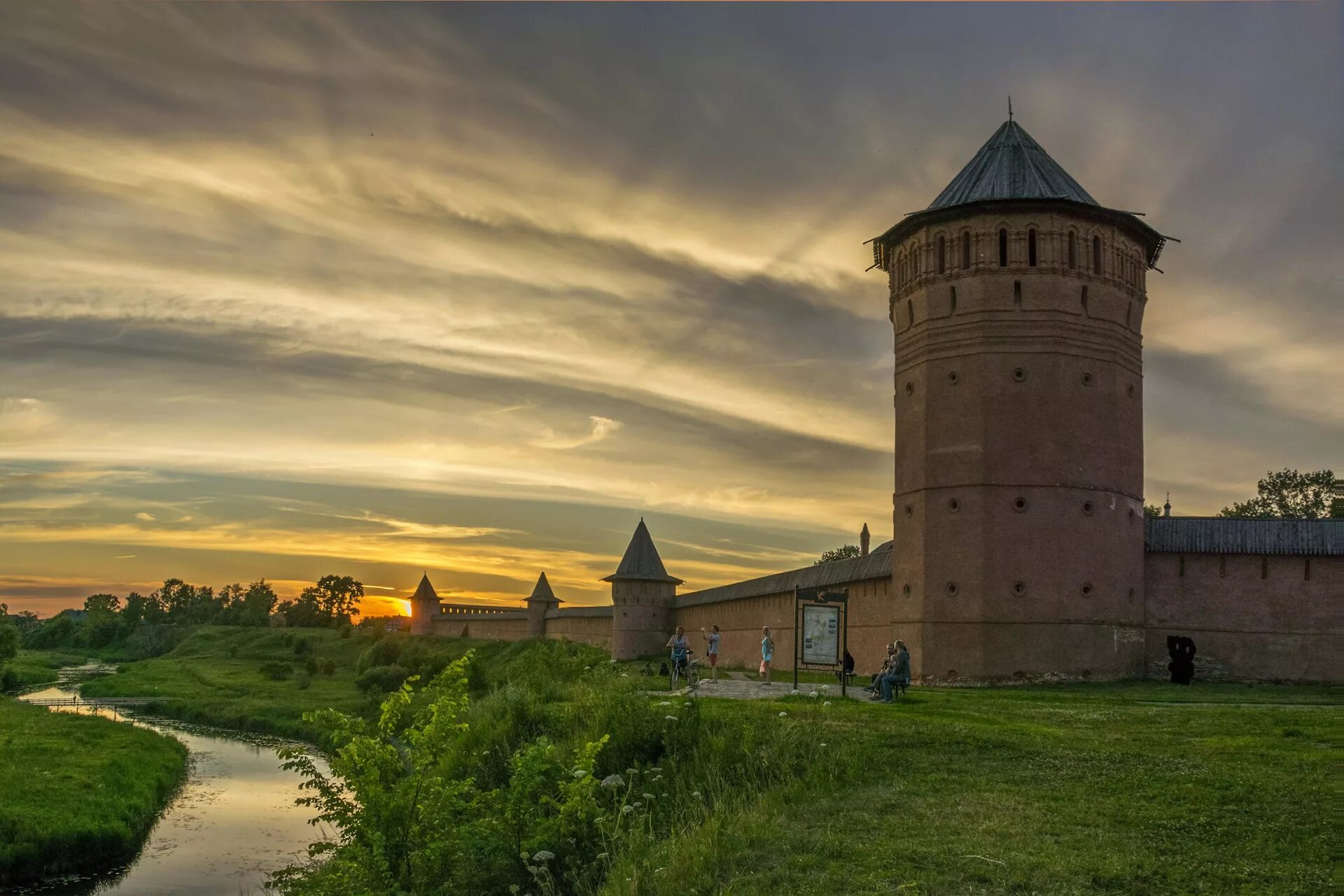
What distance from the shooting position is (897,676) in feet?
47.8

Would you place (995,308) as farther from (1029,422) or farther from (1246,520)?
(1246,520)

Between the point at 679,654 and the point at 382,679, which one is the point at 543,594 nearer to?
the point at 382,679

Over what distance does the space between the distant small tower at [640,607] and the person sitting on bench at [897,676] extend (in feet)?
88.6

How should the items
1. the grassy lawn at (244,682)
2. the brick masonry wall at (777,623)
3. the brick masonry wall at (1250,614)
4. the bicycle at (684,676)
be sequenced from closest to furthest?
the bicycle at (684,676) → the brick masonry wall at (1250,614) → the brick masonry wall at (777,623) → the grassy lawn at (244,682)

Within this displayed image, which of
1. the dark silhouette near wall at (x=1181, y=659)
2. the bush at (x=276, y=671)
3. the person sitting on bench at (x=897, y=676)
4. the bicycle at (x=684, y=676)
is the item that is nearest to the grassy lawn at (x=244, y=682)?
the bush at (x=276, y=671)

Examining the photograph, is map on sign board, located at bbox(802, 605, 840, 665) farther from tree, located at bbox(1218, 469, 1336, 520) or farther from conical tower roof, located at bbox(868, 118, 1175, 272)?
tree, located at bbox(1218, 469, 1336, 520)

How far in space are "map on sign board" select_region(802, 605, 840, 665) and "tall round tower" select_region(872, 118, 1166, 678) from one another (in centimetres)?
762

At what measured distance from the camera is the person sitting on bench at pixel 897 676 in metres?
14.6

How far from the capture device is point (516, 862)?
9117mm

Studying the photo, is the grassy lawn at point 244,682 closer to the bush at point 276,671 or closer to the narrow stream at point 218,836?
the bush at point 276,671

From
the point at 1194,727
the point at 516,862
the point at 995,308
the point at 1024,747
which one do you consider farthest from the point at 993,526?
the point at 516,862

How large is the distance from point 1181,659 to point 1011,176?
34.3ft

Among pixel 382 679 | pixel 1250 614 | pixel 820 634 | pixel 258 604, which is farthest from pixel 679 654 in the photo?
pixel 258 604

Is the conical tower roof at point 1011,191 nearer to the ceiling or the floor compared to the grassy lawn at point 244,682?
nearer to the ceiling
